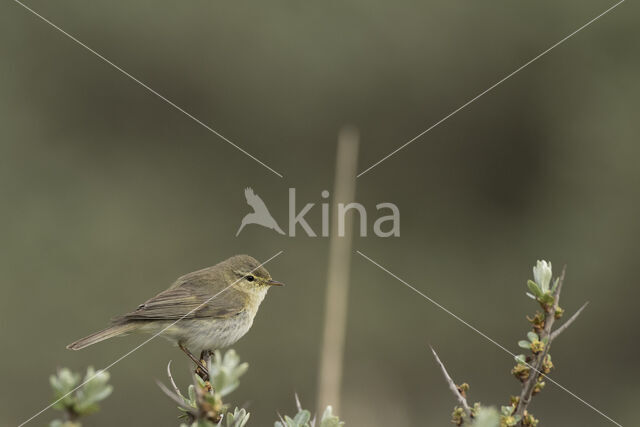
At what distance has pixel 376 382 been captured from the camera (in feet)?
23.5

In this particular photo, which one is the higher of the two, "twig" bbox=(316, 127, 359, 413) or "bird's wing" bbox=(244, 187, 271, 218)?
"bird's wing" bbox=(244, 187, 271, 218)

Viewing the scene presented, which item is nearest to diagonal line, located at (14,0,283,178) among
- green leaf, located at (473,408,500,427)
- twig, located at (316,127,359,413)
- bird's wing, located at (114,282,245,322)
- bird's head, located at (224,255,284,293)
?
bird's head, located at (224,255,284,293)

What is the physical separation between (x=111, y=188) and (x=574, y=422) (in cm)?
623

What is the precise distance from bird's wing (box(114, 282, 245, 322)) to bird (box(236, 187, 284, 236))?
433cm

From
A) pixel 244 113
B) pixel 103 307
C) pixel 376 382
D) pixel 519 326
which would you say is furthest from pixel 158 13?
pixel 519 326

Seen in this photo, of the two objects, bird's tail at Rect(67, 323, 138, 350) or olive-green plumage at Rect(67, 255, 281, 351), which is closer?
bird's tail at Rect(67, 323, 138, 350)

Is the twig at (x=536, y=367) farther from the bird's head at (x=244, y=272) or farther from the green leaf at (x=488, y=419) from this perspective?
the bird's head at (x=244, y=272)

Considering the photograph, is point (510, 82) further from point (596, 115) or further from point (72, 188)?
point (72, 188)

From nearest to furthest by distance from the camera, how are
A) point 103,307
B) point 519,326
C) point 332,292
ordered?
1. point 332,292
2. point 103,307
3. point 519,326

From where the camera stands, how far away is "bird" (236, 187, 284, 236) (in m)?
9.69

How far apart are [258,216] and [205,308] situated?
184 inches

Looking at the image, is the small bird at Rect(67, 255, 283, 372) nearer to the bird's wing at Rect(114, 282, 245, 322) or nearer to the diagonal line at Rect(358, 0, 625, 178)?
the bird's wing at Rect(114, 282, 245, 322)

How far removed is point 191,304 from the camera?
5.04 m

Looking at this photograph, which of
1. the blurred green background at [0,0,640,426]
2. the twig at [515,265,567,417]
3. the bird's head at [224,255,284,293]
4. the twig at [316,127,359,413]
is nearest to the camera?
the twig at [515,265,567,417]
